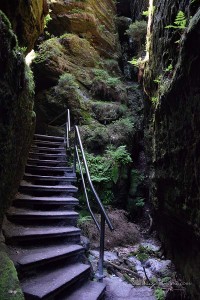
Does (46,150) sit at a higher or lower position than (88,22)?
lower

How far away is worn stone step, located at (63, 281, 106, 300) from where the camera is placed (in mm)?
3684

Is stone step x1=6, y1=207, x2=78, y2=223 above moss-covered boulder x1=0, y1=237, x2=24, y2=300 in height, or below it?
above

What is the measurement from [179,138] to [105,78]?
27.9 feet

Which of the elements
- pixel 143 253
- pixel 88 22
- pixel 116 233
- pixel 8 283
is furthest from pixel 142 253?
pixel 88 22

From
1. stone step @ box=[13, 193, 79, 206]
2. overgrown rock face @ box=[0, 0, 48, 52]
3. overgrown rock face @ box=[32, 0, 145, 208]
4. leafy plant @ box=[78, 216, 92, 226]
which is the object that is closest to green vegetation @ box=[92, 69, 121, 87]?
overgrown rock face @ box=[32, 0, 145, 208]

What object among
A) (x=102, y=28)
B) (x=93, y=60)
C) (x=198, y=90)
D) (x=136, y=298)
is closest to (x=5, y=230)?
(x=136, y=298)

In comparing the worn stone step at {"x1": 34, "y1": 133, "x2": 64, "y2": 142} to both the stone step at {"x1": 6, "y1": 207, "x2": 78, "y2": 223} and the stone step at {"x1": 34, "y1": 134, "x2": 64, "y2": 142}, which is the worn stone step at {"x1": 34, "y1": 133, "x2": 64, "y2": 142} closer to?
the stone step at {"x1": 34, "y1": 134, "x2": 64, "y2": 142}

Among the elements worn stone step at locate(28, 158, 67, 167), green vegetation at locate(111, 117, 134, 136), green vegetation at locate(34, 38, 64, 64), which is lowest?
worn stone step at locate(28, 158, 67, 167)

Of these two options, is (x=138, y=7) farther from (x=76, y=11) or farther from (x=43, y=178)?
(x=43, y=178)

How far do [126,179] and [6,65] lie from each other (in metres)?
7.36

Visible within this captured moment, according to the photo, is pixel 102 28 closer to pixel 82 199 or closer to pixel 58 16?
pixel 58 16

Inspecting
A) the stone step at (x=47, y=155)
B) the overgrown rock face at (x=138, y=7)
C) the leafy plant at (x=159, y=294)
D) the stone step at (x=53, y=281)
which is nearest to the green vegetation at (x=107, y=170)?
the stone step at (x=47, y=155)

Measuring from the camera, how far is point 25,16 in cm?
607

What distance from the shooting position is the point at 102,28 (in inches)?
603
